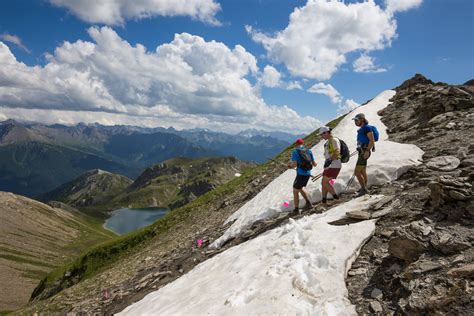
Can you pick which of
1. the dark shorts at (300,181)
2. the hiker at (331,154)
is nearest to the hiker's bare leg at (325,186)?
the hiker at (331,154)

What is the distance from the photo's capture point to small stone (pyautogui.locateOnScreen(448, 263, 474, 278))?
25.5 ft

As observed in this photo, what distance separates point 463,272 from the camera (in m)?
7.88

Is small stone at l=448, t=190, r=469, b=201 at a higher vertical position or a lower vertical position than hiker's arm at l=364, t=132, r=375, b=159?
lower

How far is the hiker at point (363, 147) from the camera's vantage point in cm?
1655

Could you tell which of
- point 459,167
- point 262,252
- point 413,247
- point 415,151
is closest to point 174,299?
point 262,252

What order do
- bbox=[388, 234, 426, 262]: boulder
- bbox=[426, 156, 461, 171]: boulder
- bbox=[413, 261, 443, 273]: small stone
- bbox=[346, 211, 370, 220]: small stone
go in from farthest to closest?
bbox=[426, 156, 461, 171]: boulder, bbox=[346, 211, 370, 220]: small stone, bbox=[388, 234, 426, 262]: boulder, bbox=[413, 261, 443, 273]: small stone

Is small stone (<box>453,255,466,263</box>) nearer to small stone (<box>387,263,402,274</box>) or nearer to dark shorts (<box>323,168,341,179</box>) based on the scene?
small stone (<box>387,263,402,274</box>)

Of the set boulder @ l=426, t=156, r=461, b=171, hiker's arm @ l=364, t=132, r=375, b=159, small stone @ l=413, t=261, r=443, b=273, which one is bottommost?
small stone @ l=413, t=261, r=443, b=273

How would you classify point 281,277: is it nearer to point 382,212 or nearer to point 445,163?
point 382,212

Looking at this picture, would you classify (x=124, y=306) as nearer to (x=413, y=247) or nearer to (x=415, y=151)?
(x=413, y=247)

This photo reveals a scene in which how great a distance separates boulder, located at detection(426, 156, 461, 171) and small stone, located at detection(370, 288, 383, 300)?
9.59m

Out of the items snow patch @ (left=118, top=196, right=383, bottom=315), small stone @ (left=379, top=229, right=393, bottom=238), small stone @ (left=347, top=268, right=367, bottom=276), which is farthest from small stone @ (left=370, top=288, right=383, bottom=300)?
small stone @ (left=379, top=229, right=393, bottom=238)

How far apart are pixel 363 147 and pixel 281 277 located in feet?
29.3

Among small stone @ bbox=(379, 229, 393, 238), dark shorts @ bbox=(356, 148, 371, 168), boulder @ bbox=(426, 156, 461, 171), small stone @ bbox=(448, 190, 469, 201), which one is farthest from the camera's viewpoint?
dark shorts @ bbox=(356, 148, 371, 168)
